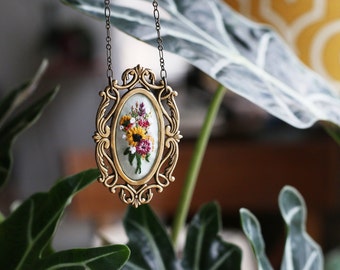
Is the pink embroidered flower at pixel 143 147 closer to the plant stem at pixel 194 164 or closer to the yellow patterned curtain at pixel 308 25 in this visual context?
the plant stem at pixel 194 164

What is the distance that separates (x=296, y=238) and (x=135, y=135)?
160mm

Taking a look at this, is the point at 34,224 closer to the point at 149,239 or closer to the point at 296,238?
the point at 149,239

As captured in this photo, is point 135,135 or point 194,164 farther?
point 194,164

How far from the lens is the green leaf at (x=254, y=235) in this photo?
41 cm

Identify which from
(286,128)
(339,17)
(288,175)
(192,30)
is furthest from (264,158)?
(192,30)

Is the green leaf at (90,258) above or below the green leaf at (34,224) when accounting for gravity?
below

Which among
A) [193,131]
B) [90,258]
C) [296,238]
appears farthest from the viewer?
[193,131]

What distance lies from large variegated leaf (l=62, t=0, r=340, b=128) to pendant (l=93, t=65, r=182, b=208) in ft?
0.10

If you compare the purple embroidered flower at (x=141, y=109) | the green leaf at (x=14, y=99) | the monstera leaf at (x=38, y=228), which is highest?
the green leaf at (x=14, y=99)

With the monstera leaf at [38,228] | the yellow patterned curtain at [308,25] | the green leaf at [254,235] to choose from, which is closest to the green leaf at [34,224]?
the monstera leaf at [38,228]

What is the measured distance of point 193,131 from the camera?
103 inches

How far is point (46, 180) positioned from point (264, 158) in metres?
1.91

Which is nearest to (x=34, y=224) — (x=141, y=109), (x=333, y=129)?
(x=141, y=109)

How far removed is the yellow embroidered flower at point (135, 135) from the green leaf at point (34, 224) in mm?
31
